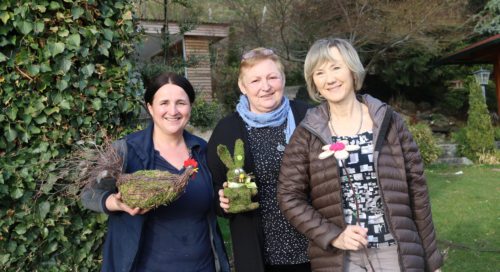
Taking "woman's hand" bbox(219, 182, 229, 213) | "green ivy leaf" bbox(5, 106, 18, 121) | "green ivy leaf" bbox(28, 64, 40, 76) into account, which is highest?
"green ivy leaf" bbox(28, 64, 40, 76)

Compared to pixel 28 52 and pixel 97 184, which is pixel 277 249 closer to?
pixel 97 184

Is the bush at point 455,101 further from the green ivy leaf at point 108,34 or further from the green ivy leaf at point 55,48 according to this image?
Result: the green ivy leaf at point 55,48

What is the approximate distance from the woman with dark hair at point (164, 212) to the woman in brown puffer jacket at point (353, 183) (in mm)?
512

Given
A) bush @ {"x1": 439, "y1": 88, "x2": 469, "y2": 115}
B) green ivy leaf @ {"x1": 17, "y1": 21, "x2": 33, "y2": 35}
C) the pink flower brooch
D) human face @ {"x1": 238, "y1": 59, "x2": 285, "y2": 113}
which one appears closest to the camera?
the pink flower brooch

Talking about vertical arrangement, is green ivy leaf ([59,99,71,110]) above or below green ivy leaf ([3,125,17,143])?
above

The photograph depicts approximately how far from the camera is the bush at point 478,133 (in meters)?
13.9

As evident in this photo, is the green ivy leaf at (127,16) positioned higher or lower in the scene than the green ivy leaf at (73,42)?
higher

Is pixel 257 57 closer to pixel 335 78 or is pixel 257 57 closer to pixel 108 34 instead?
pixel 335 78

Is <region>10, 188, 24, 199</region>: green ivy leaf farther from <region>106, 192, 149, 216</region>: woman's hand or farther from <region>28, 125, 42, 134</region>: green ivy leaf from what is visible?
<region>106, 192, 149, 216</region>: woman's hand

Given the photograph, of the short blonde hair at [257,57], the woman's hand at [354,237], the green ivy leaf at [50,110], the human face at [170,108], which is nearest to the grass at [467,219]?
the woman's hand at [354,237]

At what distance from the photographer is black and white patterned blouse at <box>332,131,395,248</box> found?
6.55 feet

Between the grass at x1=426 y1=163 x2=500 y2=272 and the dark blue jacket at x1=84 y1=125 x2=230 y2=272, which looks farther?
the grass at x1=426 y1=163 x2=500 y2=272

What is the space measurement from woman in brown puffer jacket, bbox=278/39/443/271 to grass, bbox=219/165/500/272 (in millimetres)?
1231

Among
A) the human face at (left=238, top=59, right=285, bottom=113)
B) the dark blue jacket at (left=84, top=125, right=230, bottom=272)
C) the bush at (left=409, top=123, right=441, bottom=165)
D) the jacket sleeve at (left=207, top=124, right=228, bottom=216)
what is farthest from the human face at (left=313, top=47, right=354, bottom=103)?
the bush at (left=409, top=123, right=441, bottom=165)
